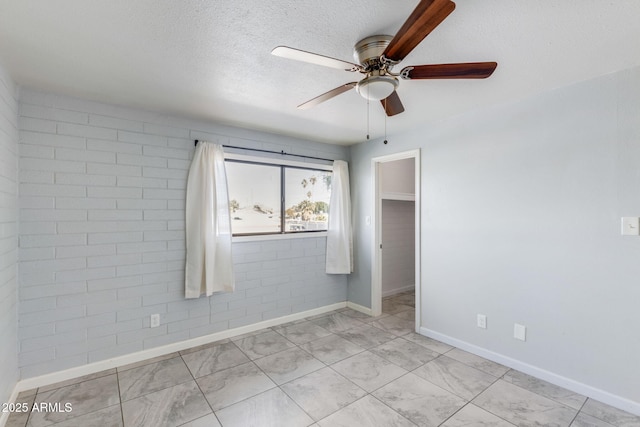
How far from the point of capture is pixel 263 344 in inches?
126

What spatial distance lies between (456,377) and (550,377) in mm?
734

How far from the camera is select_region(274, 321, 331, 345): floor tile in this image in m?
3.32

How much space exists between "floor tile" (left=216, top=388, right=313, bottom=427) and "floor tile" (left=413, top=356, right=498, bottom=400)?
113cm

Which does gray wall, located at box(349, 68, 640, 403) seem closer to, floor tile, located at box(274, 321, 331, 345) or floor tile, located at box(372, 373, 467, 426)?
floor tile, located at box(372, 373, 467, 426)

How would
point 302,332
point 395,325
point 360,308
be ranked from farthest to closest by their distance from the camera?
1. point 360,308
2. point 395,325
3. point 302,332

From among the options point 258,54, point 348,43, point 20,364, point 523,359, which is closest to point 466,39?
point 348,43

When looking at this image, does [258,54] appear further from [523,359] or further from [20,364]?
[523,359]

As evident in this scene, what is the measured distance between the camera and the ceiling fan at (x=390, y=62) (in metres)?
1.28

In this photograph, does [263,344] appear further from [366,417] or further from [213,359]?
[366,417]

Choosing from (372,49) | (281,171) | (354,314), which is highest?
(372,49)

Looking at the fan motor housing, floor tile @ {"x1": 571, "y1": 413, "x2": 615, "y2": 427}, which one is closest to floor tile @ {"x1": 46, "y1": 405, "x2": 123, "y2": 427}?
the fan motor housing

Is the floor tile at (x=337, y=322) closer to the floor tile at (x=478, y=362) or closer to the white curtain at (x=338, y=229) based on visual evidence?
the white curtain at (x=338, y=229)

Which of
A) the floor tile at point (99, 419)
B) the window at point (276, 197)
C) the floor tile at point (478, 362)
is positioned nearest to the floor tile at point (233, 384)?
the floor tile at point (99, 419)

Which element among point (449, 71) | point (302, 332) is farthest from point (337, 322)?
point (449, 71)
